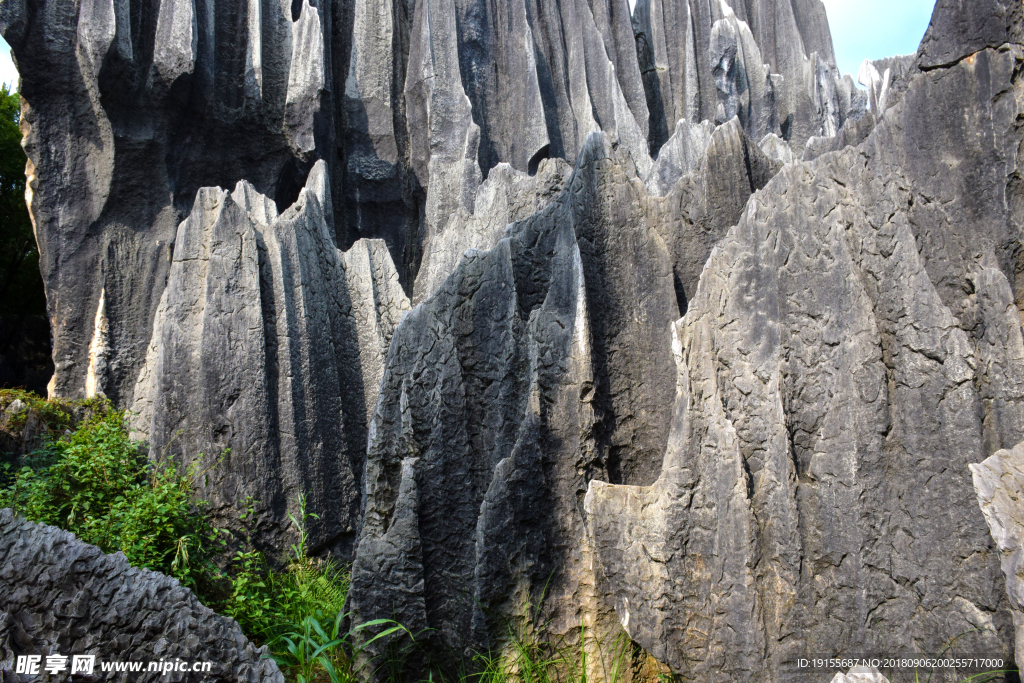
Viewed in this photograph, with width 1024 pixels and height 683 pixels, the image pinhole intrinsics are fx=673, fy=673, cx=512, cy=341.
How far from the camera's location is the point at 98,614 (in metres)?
2.53

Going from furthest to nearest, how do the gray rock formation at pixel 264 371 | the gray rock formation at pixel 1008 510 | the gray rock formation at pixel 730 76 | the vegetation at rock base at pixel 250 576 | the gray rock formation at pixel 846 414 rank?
the gray rock formation at pixel 730 76 → the gray rock formation at pixel 264 371 → the vegetation at rock base at pixel 250 576 → the gray rock formation at pixel 846 414 → the gray rock formation at pixel 1008 510

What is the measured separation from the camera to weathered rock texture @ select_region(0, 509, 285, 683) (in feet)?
7.94

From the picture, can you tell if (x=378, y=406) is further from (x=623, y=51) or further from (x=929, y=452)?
(x=623, y=51)

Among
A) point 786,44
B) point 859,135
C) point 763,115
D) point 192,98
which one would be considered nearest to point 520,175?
A: point 859,135

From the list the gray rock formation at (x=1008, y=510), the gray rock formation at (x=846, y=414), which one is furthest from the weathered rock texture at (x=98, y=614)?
the gray rock formation at (x=1008, y=510)

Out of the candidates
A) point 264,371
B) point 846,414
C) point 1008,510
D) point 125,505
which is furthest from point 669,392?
point 125,505

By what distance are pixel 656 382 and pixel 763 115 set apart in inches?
558

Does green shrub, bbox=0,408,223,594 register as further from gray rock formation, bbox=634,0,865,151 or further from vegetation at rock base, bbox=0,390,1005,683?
gray rock formation, bbox=634,0,865,151

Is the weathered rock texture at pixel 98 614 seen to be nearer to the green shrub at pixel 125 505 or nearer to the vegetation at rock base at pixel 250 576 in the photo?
the vegetation at rock base at pixel 250 576

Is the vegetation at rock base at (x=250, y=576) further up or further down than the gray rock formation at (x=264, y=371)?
further down

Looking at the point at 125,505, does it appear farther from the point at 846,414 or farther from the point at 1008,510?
the point at 1008,510

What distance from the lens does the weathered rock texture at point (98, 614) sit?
7.94ft

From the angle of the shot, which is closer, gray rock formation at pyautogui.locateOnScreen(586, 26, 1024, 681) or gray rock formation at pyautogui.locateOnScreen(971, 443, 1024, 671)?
gray rock formation at pyautogui.locateOnScreen(971, 443, 1024, 671)

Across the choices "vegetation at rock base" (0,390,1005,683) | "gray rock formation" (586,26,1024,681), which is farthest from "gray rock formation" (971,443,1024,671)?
"vegetation at rock base" (0,390,1005,683)
